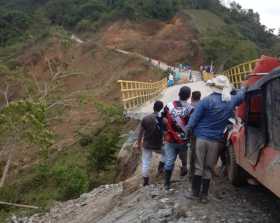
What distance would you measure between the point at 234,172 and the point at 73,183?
333 inches

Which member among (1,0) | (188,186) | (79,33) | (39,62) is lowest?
(188,186)

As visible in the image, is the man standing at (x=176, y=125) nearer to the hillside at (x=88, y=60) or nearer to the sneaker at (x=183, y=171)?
the sneaker at (x=183, y=171)

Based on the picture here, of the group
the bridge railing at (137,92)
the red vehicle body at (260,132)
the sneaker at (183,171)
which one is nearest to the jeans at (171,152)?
the sneaker at (183,171)

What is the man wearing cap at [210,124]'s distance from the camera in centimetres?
737

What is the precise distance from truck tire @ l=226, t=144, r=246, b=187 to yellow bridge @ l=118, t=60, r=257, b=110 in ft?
48.7

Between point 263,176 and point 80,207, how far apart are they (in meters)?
5.93

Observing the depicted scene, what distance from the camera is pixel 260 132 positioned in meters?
6.82

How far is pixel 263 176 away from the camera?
22.0ft

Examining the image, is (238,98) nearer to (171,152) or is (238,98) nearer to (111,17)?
(171,152)

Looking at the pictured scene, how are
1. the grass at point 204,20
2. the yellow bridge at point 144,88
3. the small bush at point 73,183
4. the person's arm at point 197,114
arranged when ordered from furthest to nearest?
the grass at point 204,20 → the yellow bridge at point 144,88 → the small bush at point 73,183 → the person's arm at point 197,114

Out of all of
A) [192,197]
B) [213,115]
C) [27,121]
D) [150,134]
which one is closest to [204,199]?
[192,197]

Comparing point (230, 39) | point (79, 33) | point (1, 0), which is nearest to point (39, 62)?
point (79, 33)

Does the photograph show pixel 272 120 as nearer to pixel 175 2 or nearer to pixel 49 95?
pixel 49 95

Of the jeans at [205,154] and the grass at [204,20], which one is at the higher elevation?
the grass at [204,20]
